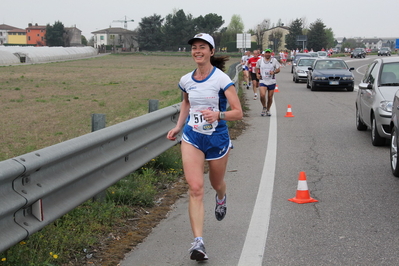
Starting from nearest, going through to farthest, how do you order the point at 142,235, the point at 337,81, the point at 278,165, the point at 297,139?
the point at 142,235
the point at 278,165
the point at 297,139
the point at 337,81

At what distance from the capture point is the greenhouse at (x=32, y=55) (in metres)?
65.7

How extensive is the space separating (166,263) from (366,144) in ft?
23.8

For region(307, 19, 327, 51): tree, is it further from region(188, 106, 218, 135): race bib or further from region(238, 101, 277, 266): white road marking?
region(188, 106, 218, 135): race bib

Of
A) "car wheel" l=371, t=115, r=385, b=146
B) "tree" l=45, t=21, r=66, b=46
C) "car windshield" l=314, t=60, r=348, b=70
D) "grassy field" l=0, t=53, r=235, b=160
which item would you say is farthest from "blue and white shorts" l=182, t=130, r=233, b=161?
"tree" l=45, t=21, r=66, b=46

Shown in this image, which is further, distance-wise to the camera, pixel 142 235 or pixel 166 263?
pixel 142 235

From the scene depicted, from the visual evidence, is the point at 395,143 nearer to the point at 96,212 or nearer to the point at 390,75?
the point at 390,75

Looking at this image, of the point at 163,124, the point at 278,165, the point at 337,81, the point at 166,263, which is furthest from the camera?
the point at 337,81

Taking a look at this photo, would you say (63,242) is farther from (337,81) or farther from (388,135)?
(337,81)

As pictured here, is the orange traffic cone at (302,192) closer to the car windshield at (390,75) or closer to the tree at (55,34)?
the car windshield at (390,75)

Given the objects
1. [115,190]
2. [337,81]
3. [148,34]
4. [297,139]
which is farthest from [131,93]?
[148,34]

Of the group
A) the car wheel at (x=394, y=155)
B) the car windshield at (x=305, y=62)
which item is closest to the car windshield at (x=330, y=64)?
the car windshield at (x=305, y=62)

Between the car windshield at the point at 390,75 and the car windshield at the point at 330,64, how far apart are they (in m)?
15.7

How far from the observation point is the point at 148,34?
150375 mm

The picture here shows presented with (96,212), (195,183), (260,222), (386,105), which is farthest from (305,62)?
(195,183)
